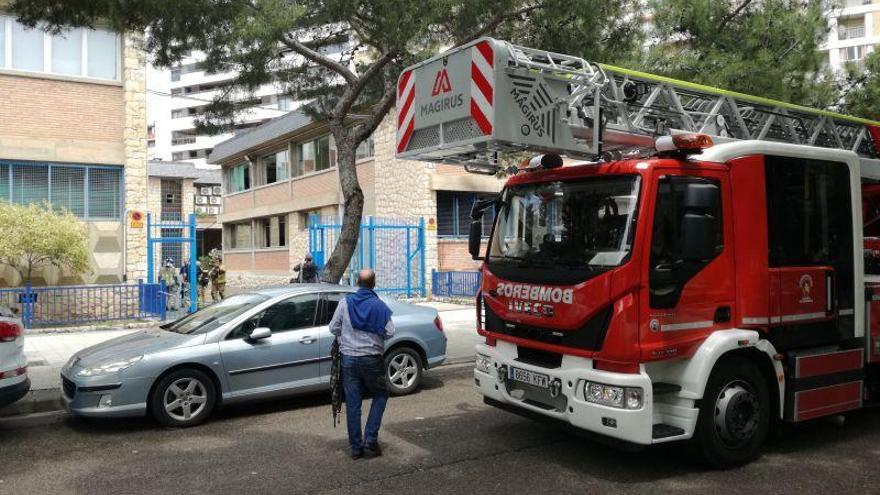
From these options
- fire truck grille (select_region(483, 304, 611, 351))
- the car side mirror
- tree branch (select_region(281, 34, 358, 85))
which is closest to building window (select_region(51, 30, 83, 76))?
tree branch (select_region(281, 34, 358, 85))

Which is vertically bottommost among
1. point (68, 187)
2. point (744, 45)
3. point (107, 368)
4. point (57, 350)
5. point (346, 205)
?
point (57, 350)

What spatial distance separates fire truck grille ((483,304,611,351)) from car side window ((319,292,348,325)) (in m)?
2.67

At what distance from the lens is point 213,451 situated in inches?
239

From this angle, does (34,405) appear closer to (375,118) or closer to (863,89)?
(375,118)

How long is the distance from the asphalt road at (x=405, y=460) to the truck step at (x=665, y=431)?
1.24 feet

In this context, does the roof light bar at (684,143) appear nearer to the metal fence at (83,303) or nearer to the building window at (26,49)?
the metal fence at (83,303)

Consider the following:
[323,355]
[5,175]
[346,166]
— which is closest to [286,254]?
[5,175]

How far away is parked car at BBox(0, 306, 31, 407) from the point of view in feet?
20.5

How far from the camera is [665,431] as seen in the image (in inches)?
199

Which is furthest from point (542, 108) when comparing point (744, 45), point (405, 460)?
point (744, 45)

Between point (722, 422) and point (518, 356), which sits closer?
point (722, 422)

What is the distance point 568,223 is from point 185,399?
170 inches

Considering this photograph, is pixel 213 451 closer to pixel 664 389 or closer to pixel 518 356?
pixel 518 356

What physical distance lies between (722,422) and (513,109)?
2953mm
